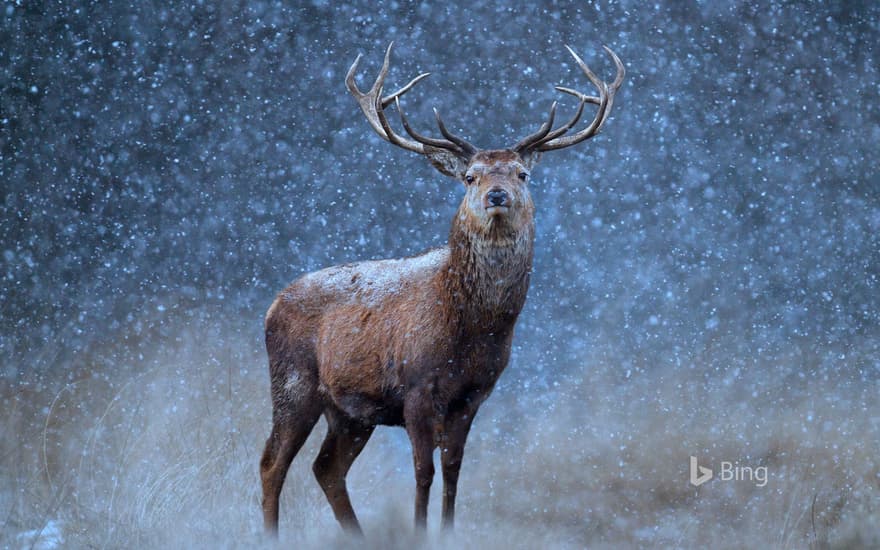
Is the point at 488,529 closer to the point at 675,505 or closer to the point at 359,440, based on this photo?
the point at 359,440

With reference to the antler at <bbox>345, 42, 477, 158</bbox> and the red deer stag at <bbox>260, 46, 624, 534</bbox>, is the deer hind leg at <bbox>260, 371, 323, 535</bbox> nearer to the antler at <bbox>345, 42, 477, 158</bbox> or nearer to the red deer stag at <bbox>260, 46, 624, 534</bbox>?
the red deer stag at <bbox>260, 46, 624, 534</bbox>

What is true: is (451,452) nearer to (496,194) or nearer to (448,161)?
(496,194)

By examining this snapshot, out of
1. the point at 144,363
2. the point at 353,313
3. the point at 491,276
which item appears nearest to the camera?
the point at 491,276

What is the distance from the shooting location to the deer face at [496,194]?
6.61 metres

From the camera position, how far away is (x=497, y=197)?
655 centimetres

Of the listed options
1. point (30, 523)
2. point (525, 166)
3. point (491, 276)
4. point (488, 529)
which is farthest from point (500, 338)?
point (30, 523)

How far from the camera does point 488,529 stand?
8.00 metres

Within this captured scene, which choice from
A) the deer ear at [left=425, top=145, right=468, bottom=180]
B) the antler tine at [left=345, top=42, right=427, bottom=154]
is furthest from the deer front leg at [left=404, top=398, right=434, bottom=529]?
the antler tine at [left=345, top=42, right=427, bottom=154]

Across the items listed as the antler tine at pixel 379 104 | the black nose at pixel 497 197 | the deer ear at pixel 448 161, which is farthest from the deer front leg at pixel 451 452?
the antler tine at pixel 379 104

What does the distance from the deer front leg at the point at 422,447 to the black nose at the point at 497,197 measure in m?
1.11

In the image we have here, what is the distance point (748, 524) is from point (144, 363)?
16.4 ft

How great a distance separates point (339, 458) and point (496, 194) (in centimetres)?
203

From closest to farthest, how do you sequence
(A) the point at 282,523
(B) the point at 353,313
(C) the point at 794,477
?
(B) the point at 353,313, (A) the point at 282,523, (C) the point at 794,477

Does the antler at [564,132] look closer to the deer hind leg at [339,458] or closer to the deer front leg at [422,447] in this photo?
the deer front leg at [422,447]
